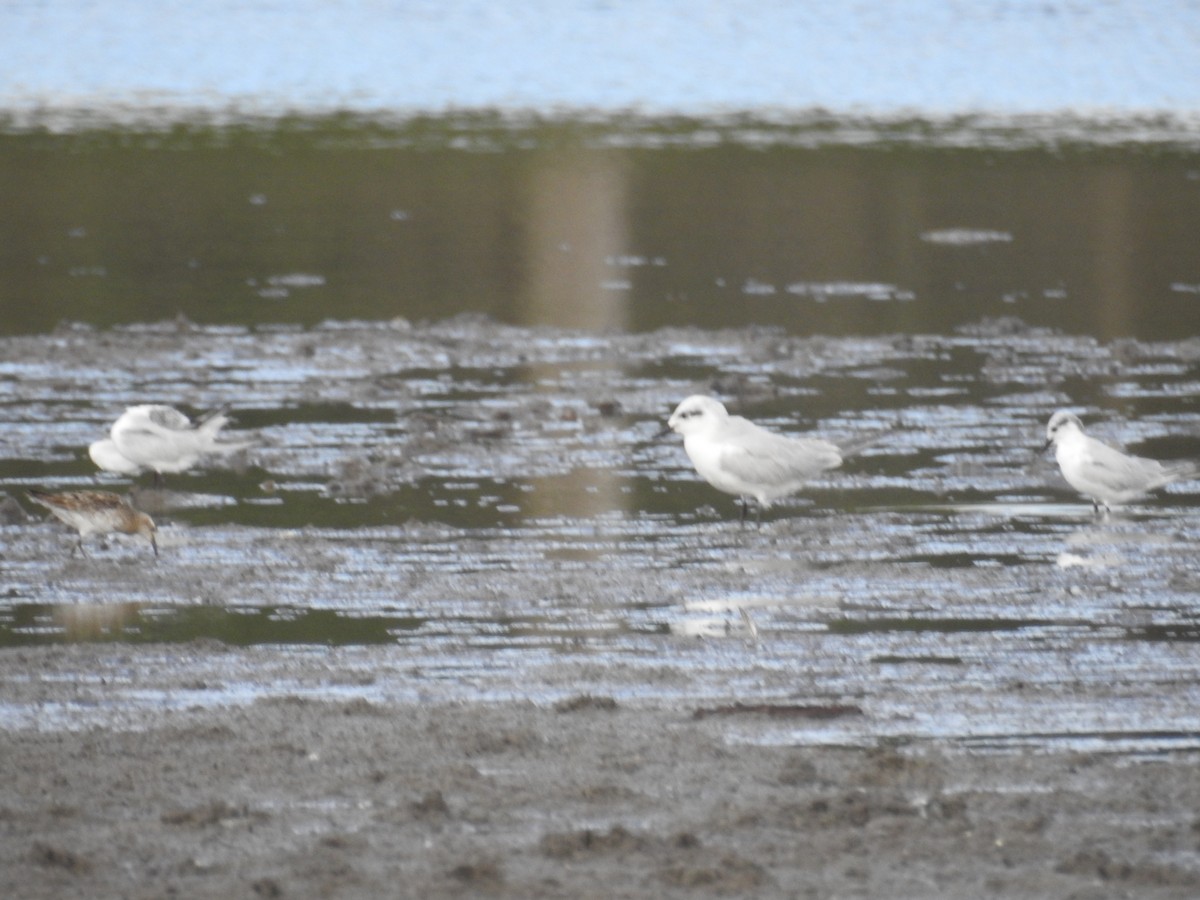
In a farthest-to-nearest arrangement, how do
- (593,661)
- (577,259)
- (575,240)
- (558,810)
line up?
1. (575,240)
2. (577,259)
3. (593,661)
4. (558,810)

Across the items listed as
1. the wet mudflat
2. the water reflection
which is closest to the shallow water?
the wet mudflat

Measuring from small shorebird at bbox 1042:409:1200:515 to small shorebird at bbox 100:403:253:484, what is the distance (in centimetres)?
447

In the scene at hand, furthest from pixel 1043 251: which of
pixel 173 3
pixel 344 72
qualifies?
pixel 173 3

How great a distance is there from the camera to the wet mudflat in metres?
6.16

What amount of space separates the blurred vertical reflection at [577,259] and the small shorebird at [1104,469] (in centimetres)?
228

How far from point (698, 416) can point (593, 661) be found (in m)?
3.38

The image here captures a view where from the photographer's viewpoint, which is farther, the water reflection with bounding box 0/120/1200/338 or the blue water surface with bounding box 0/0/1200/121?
the blue water surface with bounding box 0/0/1200/121

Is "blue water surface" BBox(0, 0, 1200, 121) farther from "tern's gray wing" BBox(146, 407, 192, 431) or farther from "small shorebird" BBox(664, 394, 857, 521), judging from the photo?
"small shorebird" BBox(664, 394, 857, 521)

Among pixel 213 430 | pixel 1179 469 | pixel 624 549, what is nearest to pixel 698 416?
pixel 624 549

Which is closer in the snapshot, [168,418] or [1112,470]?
[1112,470]

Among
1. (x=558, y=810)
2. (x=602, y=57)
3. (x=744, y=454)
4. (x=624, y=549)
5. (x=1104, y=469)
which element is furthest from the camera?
(x=602, y=57)

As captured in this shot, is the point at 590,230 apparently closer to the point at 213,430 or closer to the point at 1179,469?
the point at 213,430

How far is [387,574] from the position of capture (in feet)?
32.2

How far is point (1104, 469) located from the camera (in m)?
11.4
